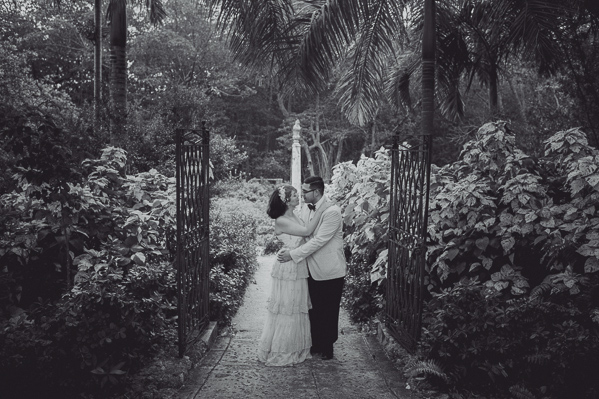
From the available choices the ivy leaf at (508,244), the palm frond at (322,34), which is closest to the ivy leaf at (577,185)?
the ivy leaf at (508,244)

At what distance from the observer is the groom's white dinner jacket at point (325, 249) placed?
533 cm

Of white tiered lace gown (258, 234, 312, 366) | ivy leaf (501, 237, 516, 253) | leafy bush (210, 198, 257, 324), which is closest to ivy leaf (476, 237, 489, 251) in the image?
ivy leaf (501, 237, 516, 253)

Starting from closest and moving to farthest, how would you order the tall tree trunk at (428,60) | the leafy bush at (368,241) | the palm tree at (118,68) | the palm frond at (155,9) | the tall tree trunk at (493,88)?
the leafy bush at (368,241) → the tall tree trunk at (428,60) → the palm tree at (118,68) → the palm frond at (155,9) → the tall tree trunk at (493,88)

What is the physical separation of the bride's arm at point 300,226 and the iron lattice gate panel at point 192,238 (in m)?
0.86

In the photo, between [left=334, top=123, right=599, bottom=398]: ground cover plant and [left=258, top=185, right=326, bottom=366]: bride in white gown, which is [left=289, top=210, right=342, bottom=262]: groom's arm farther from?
[left=334, top=123, right=599, bottom=398]: ground cover plant

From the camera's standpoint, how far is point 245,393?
4383 millimetres

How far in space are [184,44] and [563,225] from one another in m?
22.1

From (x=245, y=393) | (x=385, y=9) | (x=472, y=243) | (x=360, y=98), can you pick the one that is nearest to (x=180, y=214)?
(x=245, y=393)

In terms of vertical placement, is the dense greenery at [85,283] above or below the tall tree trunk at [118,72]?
below

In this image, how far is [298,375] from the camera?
4.93m

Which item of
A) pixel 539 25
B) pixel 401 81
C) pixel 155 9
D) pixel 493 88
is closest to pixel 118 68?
pixel 155 9

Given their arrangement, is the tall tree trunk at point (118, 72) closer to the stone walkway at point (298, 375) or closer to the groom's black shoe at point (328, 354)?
the stone walkway at point (298, 375)

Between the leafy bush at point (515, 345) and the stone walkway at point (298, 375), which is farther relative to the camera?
the stone walkway at point (298, 375)

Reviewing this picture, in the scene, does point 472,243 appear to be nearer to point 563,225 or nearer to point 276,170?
point 563,225
